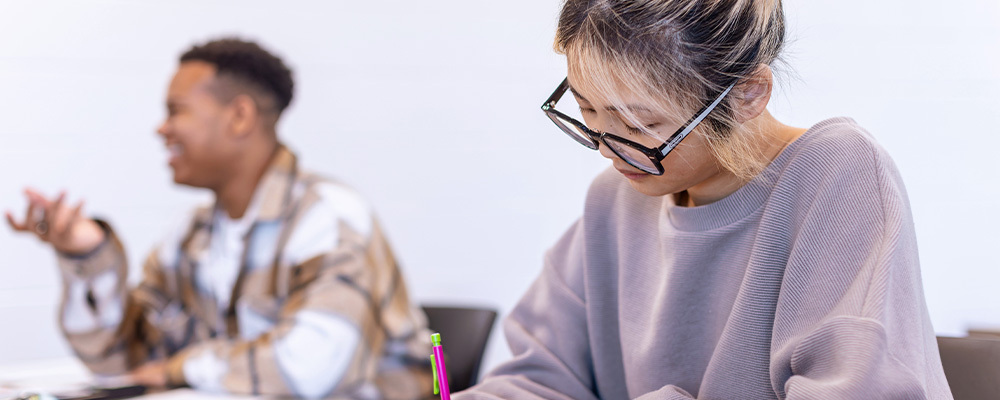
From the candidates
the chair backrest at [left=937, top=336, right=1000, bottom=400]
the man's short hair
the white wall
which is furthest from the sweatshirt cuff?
the chair backrest at [left=937, top=336, right=1000, bottom=400]

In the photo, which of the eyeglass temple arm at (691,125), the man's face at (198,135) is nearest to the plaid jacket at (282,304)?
the man's face at (198,135)

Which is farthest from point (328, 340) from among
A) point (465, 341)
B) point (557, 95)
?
point (557, 95)

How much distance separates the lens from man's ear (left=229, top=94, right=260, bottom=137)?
214 cm

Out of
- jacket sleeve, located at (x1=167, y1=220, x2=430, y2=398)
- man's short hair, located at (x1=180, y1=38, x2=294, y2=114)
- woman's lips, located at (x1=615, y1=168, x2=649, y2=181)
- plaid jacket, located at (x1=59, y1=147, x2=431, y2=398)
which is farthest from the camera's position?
man's short hair, located at (x1=180, y1=38, x2=294, y2=114)

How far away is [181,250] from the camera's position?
196 cm

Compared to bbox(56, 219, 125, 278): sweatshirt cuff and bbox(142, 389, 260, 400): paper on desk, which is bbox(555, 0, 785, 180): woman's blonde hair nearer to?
bbox(142, 389, 260, 400): paper on desk

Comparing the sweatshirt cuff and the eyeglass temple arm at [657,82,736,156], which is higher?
the eyeglass temple arm at [657,82,736,156]

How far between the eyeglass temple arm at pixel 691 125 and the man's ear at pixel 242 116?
1.57 metres

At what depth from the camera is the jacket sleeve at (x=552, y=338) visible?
99cm

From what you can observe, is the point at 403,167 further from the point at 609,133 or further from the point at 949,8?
the point at 609,133

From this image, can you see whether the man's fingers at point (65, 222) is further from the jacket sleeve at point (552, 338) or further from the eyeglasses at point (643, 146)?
the eyeglasses at point (643, 146)

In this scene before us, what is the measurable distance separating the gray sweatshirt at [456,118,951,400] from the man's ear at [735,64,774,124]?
0.07m

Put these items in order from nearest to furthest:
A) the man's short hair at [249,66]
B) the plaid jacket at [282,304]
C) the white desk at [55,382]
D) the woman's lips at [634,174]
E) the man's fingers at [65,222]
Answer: the woman's lips at [634,174] → the white desk at [55,382] → the plaid jacket at [282,304] → the man's fingers at [65,222] → the man's short hair at [249,66]

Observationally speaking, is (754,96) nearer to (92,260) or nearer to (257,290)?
(257,290)
